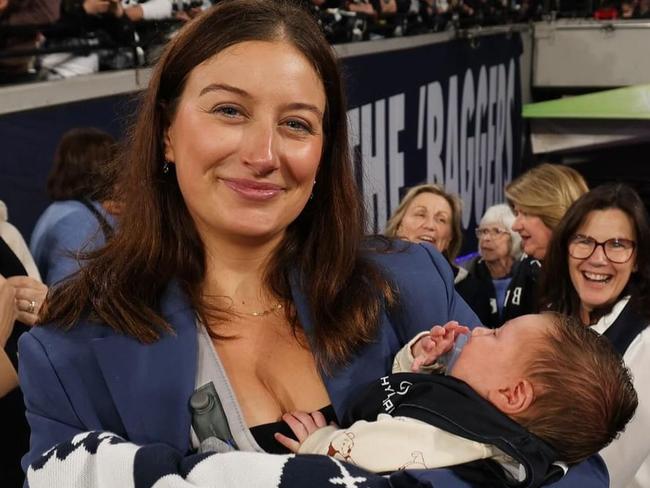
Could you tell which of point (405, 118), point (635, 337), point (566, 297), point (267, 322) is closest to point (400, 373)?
point (267, 322)

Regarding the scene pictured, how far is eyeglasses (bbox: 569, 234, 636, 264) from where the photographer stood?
9.64ft

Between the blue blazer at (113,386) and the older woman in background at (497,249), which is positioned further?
the older woman in background at (497,249)

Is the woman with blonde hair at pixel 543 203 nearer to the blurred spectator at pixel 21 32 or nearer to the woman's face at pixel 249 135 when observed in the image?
the blurred spectator at pixel 21 32

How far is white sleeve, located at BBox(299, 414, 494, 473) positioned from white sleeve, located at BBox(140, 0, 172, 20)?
10.7 feet

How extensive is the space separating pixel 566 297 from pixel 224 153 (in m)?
1.99

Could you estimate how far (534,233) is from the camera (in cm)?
397

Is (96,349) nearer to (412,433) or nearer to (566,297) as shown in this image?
(412,433)

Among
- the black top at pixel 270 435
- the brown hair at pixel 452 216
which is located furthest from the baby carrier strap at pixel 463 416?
the brown hair at pixel 452 216

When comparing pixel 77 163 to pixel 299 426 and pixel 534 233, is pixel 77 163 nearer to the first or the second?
pixel 534 233

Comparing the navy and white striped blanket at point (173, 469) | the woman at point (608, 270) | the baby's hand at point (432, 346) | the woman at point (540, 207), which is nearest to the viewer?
the navy and white striped blanket at point (173, 469)

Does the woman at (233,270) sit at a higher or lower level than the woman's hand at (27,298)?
higher

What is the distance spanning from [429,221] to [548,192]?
1.78 ft

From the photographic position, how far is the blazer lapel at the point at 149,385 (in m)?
1.33

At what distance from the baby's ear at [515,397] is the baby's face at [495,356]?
0.4 inches
